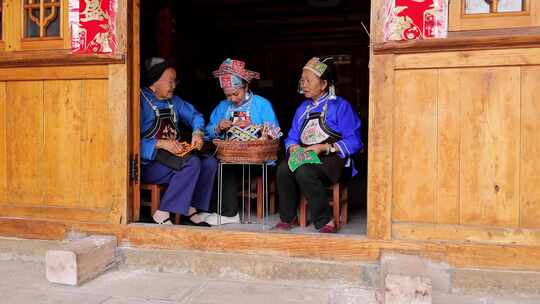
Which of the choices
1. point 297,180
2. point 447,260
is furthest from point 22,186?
point 447,260

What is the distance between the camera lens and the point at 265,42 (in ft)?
28.6

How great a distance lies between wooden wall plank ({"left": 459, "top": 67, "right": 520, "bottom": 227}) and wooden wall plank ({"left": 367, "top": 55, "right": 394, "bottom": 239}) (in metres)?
0.44

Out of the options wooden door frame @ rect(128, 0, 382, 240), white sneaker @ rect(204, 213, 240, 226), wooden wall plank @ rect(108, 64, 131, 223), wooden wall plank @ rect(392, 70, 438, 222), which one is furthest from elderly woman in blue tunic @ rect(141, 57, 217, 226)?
wooden wall plank @ rect(392, 70, 438, 222)

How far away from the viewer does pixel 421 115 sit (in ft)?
9.96

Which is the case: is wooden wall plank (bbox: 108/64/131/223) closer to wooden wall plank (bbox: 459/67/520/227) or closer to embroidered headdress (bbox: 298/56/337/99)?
embroidered headdress (bbox: 298/56/337/99)

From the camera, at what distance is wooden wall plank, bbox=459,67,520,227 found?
2.90 meters

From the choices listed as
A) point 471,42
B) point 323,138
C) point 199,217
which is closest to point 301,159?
point 323,138

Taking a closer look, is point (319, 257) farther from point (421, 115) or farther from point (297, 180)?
point (421, 115)

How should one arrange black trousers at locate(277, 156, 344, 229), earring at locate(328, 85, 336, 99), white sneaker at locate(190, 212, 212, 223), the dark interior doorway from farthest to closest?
the dark interior doorway, white sneaker at locate(190, 212, 212, 223), earring at locate(328, 85, 336, 99), black trousers at locate(277, 156, 344, 229)

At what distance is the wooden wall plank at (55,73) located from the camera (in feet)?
11.6

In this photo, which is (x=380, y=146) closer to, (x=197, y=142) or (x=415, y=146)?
(x=415, y=146)

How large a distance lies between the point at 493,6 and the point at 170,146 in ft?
8.25

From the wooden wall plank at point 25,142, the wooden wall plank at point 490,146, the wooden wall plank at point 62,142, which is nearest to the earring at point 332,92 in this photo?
the wooden wall plank at point 490,146

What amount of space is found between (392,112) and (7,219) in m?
3.01
